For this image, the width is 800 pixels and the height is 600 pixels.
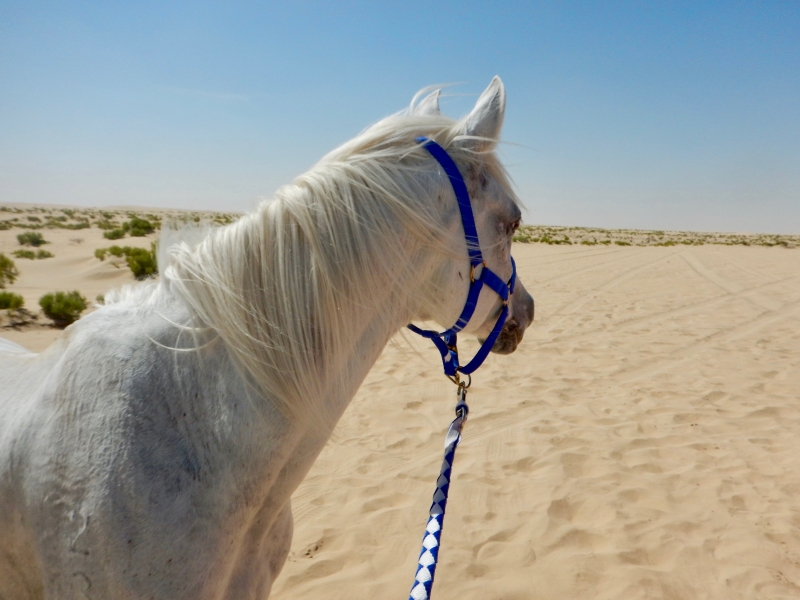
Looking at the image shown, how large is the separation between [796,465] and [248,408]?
14.8 ft

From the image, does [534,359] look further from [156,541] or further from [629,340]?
[156,541]

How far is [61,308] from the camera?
6902 millimetres

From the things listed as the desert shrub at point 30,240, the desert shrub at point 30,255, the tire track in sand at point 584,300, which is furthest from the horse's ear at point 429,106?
the desert shrub at point 30,240

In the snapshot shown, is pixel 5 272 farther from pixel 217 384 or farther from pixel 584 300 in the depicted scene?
pixel 584 300

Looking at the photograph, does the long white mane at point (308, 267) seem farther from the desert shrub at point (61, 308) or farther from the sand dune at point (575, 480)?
the desert shrub at point (61, 308)

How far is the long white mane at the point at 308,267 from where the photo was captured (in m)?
1.13

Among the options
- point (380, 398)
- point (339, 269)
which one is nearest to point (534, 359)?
point (380, 398)

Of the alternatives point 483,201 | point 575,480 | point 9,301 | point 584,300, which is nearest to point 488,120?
point 483,201

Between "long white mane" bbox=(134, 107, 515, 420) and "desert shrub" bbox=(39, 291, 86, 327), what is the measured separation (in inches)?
282

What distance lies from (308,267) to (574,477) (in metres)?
3.19

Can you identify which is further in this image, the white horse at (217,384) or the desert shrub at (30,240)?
the desert shrub at (30,240)

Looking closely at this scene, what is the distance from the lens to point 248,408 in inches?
44.1

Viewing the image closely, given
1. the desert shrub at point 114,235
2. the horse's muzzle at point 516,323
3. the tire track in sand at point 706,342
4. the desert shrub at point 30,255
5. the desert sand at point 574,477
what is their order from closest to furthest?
the horse's muzzle at point 516,323 → the desert sand at point 574,477 → the tire track in sand at point 706,342 → the desert shrub at point 30,255 → the desert shrub at point 114,235

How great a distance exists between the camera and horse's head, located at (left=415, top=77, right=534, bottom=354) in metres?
1.31
